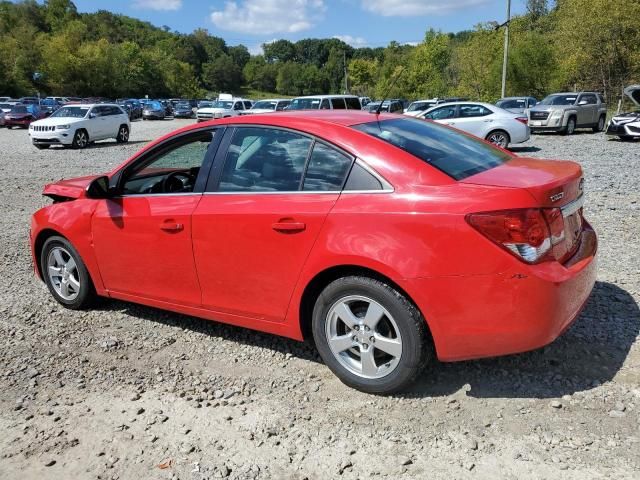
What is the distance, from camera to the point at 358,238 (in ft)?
10.2

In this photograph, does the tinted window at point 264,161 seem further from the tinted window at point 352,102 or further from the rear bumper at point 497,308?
the tinted window at point 352,102

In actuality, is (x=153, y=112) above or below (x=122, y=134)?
below

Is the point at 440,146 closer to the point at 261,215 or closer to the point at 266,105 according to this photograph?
the point at 261,215

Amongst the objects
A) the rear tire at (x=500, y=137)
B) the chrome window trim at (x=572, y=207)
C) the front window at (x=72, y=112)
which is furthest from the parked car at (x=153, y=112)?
the chrome window trim at (x=572, y=207)

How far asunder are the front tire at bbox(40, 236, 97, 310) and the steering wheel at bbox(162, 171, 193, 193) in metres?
0.97

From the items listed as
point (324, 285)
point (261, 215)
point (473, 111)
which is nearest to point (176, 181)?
point (261, 215)

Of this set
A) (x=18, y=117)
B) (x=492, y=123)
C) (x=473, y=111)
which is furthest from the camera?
(x=18, y=117)

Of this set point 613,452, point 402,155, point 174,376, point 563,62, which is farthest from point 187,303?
point 563,62

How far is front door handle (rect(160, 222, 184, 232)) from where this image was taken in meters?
3.85

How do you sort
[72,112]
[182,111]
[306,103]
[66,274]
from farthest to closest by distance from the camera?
1. [182,111]
2. [72,112]
3. [306,103]
4. [66,274]

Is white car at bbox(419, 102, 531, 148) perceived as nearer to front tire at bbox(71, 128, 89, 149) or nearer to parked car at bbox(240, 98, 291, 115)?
front tire at bbox(71, 128, 89, 149)

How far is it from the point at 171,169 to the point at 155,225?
0.88 meters

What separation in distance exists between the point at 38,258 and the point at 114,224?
1.25 m

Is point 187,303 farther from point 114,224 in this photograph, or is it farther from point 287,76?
point 287,76
